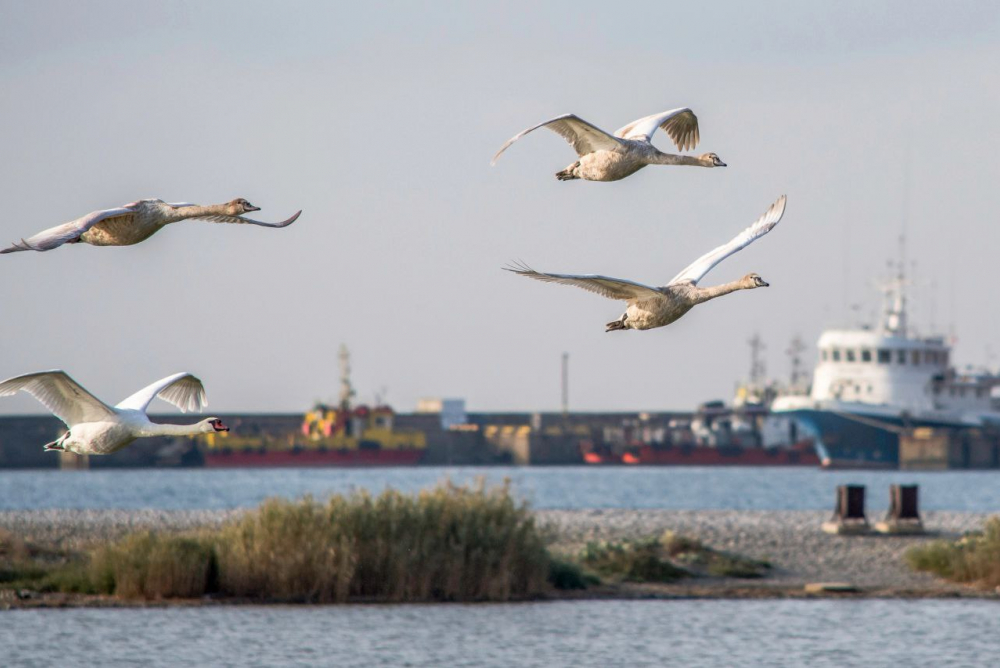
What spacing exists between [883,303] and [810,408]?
29.0 ft

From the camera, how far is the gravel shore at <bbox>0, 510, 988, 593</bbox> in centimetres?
4178

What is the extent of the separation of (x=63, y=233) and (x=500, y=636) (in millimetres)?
23217

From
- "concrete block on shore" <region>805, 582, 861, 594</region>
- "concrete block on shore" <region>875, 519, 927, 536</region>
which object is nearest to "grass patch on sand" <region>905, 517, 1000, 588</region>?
"concrete block on shore" <region>805, 582, 861, 594</region>

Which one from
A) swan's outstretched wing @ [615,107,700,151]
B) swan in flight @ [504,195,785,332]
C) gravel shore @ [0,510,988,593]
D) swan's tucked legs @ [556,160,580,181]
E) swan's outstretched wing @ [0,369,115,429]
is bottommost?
gravel shore @ [0,510,988,593]

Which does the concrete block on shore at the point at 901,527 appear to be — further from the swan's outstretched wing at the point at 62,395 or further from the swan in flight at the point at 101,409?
the swan's outstretched wing at the point at 62,395

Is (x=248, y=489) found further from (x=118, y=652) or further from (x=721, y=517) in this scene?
(x=118, y=652)

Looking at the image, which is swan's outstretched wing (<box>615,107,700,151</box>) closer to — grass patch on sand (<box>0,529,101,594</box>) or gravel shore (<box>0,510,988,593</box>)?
gravel shore (<box>0,510,988,593</box>)

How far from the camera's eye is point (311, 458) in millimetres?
148750

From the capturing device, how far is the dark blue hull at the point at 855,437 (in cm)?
12456

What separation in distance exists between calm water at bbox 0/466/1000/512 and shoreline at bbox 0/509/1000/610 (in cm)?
704

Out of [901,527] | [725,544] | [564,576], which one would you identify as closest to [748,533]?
[725,544]

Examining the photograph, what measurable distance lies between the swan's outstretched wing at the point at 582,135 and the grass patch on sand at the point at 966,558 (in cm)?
2770

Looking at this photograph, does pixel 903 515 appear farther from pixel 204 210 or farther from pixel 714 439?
pixel 714 439

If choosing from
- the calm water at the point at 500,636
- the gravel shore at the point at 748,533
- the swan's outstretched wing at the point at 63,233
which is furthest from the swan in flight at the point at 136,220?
the gravel shore at the point at 748,533
